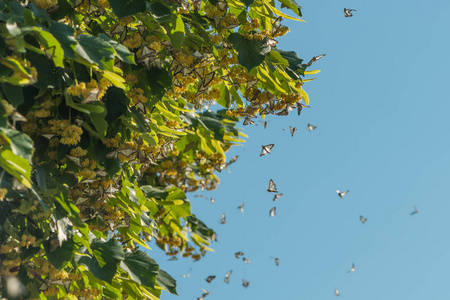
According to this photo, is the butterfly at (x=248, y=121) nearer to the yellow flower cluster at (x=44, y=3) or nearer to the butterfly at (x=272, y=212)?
the yellow flower cluster at (x=44, y=3)

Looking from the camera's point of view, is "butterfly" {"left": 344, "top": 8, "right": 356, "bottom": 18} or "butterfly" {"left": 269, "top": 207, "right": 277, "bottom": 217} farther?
"butterfly" {"left": 269, "top": 207, "right": 277, "bottom": 217}

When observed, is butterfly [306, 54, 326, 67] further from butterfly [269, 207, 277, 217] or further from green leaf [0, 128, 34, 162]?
butterfly [269, 207, 277, 217]

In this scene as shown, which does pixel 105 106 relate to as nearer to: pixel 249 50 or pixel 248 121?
pixel 249 50

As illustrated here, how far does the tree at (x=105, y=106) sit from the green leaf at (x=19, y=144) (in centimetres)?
34

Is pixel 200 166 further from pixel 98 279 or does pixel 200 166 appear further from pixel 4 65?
pixel 4 65

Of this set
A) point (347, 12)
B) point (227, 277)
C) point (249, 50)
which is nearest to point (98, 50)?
point (249, 50)

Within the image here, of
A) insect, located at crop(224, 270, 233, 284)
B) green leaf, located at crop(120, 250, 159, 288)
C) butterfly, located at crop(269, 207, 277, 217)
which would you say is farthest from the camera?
insect, located at crop(224, 270, 233, 284)

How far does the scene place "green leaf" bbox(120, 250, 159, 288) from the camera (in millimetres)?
3908

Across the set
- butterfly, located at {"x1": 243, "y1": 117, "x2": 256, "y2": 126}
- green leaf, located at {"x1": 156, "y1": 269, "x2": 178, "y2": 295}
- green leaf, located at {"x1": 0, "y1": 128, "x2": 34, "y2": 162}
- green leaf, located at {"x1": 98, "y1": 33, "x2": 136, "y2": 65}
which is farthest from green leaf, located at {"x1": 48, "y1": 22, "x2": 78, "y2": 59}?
green leaf, located at {"x1": 156, "y1": 269, "x2": 178, "y2": 295}

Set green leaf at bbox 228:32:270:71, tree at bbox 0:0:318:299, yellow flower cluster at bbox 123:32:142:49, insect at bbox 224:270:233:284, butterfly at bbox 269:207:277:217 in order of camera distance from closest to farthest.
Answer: tree at bbox 0:0:318:299
yellow flower cluster at bbox 123:32:142:49
green leaf at bbox 228:32:270:71
butterfly at bbox 269:207:277:217
insect at bbox 224:270:233:284

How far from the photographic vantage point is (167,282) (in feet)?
13.9

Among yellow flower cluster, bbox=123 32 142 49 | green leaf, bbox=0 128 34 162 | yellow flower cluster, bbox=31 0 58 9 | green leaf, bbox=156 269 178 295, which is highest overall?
yellow flower cluster, bbox=123 32 142 49

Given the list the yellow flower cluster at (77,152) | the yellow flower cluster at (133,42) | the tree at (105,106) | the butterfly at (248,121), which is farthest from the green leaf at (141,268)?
the yellow flower cluster at (133,42)

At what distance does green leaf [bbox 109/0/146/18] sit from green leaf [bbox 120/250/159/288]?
1631mm
